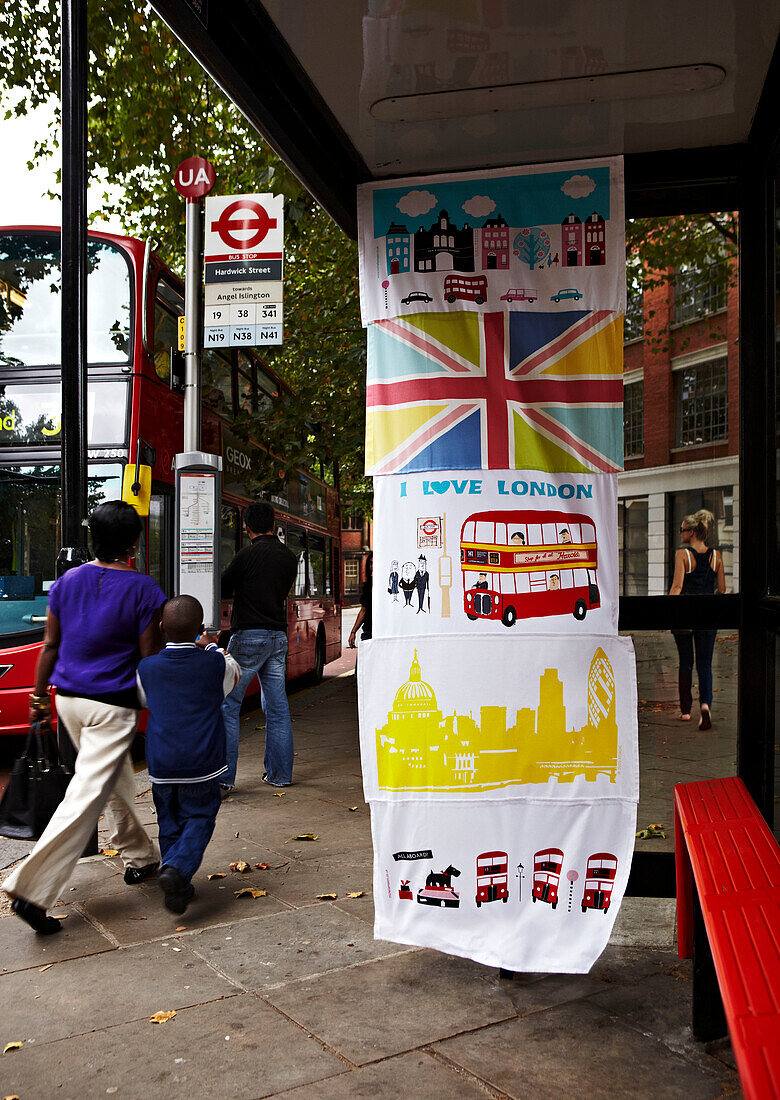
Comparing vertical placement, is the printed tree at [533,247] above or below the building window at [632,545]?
above

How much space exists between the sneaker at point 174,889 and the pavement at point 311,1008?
3.9 inches

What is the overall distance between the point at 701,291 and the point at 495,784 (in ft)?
6.71

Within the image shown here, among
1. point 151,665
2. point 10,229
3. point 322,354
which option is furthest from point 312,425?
point 151,665

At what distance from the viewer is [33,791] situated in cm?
444

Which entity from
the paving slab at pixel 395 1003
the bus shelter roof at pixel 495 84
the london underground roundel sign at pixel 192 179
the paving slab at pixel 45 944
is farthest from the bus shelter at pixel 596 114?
the london underground roundel sign at pixel 192 179

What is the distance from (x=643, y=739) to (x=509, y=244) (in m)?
1.92

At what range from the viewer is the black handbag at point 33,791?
4.42 metres

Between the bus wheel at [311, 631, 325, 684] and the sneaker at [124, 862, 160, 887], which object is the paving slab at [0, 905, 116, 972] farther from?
the bus wheel at [311, 631, 325, 684]

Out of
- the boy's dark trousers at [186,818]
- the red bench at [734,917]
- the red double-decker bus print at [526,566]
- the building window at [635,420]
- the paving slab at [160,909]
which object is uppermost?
the building window at [635,420]

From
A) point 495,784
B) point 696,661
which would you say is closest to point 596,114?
point 696,661

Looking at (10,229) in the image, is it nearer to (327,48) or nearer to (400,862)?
(327,48)

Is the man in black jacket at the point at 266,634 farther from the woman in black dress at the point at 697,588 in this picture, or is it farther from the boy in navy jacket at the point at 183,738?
the woman in black dress at the point at 697,588

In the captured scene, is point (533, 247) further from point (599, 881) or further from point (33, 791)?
point (33, 791)

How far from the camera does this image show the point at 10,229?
912 cm
